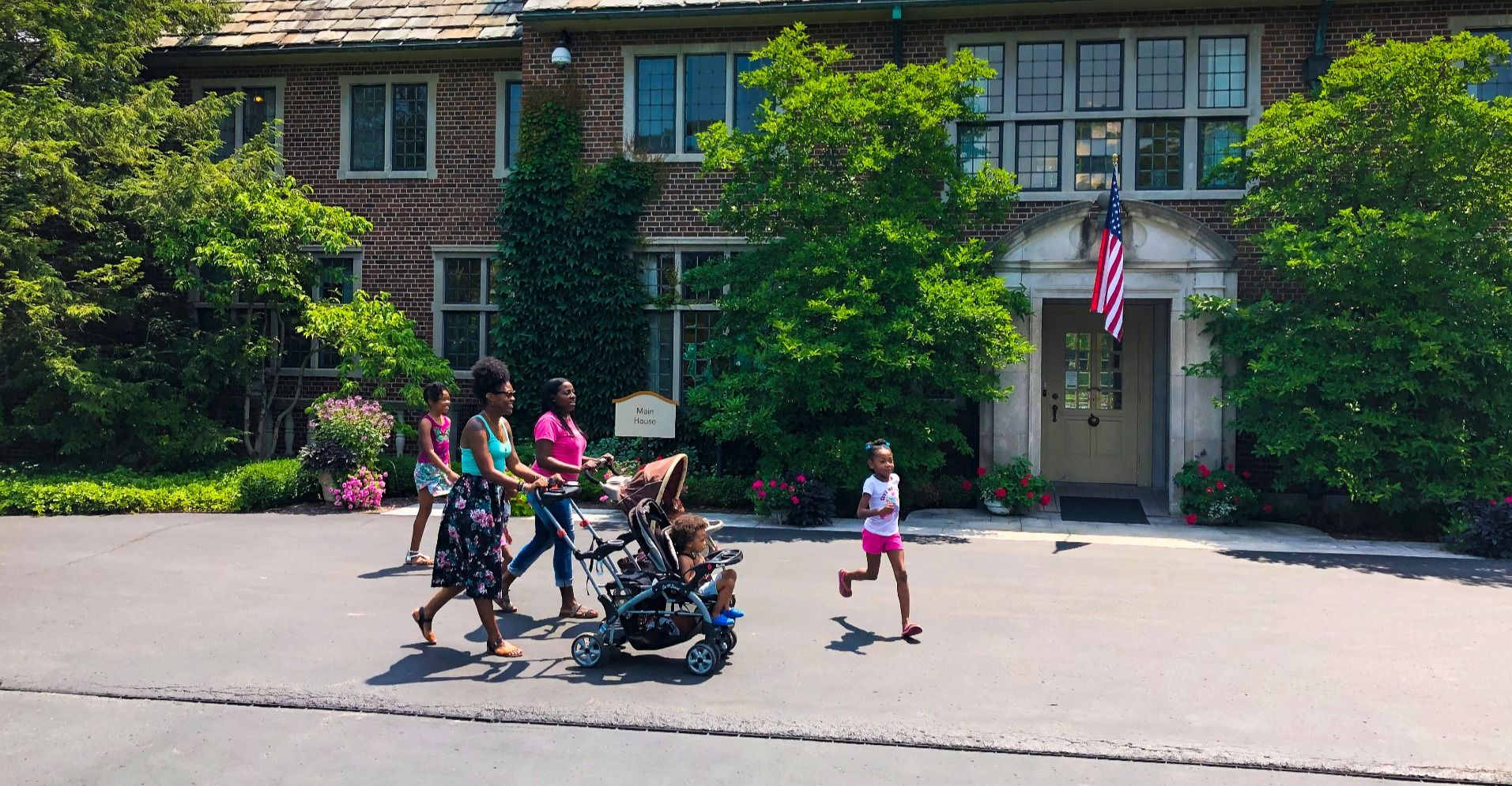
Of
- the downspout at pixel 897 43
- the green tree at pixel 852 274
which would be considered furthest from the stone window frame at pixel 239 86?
the downspout at pixel 897 43

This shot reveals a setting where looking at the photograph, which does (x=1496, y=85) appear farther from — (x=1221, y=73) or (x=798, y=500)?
(x=798, y=500)

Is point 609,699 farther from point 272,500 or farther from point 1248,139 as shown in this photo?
point 1248,139

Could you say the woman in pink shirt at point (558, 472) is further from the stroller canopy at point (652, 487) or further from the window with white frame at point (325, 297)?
the window with white frame at point (325, 297)

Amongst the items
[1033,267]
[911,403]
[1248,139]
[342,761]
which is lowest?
[342,761]

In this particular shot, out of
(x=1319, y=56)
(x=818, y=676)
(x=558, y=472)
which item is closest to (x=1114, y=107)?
Result: (x=1319, y=56)

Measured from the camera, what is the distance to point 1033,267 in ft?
42.1

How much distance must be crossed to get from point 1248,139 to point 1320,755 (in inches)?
353

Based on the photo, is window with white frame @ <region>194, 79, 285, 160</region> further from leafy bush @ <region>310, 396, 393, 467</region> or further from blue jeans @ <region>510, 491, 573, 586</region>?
blue jeans @ <region>510, 491, 573, 586</region>

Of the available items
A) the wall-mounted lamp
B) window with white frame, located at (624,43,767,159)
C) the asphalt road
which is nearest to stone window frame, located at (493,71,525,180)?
the wall-mounted lamp

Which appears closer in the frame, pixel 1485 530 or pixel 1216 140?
pixel 1485 530

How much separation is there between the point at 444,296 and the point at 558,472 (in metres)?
9.75

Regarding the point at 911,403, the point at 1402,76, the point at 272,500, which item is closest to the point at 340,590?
the point at 272,500

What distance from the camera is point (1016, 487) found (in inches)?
484

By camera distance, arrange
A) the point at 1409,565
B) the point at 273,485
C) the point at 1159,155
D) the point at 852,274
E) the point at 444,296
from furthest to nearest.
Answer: the point at 444,296 → the point at 1159,155 → the point at 273,485 → the point at 852,274 → the point at 1409,565
